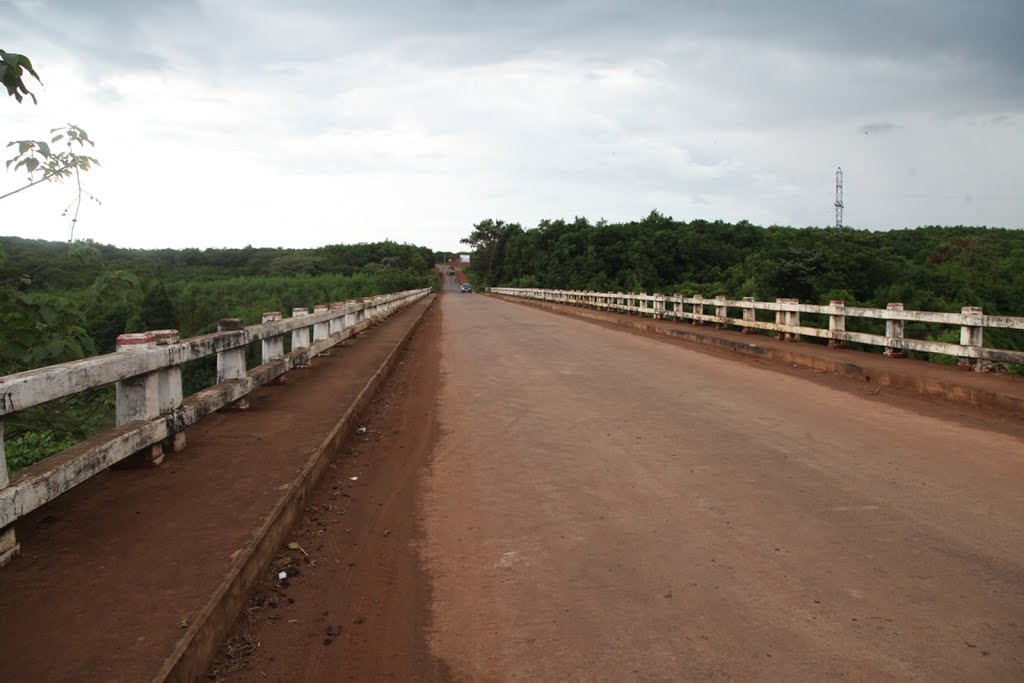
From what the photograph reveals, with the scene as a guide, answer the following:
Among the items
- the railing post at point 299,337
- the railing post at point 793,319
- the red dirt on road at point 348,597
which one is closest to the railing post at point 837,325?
the railing post at point 793,319

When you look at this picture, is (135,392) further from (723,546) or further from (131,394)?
(723,546)

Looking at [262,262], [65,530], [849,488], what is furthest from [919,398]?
[262,262]

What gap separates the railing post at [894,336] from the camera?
12.3m

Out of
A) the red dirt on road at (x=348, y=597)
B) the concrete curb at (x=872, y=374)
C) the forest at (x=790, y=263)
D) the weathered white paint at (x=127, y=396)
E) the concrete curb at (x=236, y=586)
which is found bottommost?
the red dirt on road at (x=348, y=597)

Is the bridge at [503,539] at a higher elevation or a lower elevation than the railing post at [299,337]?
lower

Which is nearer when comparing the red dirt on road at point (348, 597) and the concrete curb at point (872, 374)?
the red dirt on road at point (348, 597)

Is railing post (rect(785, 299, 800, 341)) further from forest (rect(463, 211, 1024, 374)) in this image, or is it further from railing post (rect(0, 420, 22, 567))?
railing post (rect(0, 420, 22, 567))

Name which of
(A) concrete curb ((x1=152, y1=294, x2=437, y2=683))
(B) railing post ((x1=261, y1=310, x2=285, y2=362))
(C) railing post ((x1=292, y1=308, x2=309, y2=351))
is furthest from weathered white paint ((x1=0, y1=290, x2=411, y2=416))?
(C) railing post ((x1=292, y1=308, x2=309, y2=351))

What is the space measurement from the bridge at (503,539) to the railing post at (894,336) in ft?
11.9

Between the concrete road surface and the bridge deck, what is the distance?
113cm

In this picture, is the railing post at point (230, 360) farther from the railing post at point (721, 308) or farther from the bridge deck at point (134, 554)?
the railing post at point (721, 308)

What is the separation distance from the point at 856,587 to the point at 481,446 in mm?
3818

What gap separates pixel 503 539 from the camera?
4523 mm

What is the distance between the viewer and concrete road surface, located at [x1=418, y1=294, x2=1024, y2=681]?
3154mm
